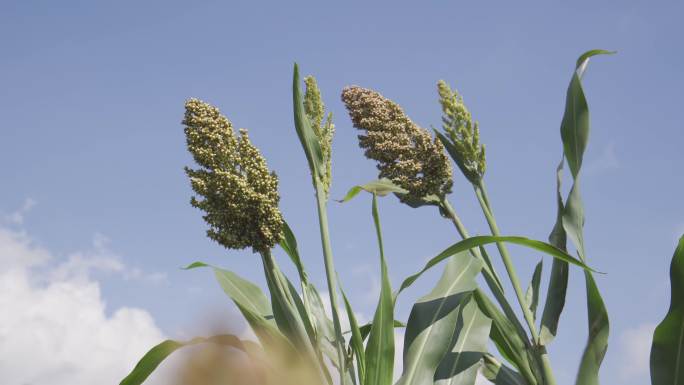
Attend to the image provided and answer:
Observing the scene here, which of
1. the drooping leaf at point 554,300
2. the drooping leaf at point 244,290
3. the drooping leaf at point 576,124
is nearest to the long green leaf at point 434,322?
the drooping leaf at point 554,300

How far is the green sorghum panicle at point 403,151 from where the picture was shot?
10.6 ft

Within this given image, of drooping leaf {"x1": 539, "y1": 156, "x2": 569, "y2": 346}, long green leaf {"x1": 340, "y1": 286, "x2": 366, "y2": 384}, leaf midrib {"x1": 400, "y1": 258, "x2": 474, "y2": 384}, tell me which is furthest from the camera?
drooping leaf {"x1": 539, "y1": 156, "x2": 569, "y2": 346}

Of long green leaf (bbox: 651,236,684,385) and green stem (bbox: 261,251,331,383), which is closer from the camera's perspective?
green stem (bbox: 261,251,331,383)

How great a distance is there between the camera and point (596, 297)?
2.80m

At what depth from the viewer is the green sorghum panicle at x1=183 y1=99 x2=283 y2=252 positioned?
1983mm

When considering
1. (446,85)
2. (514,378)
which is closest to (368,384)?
(514,378)

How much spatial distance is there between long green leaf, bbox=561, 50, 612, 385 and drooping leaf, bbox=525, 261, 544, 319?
248mm

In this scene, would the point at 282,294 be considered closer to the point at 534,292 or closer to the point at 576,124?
the point at 534,292

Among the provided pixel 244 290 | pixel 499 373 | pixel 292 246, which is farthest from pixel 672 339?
pixel 244 290

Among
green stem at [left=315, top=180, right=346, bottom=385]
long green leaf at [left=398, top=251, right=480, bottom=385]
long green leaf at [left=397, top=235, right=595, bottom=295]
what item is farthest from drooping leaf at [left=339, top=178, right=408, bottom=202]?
green stem at [left=315, top=180, right=346, bottom=385]

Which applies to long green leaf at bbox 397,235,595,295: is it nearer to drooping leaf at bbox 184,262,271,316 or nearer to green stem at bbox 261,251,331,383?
green stem at bbox 261,251,331,383

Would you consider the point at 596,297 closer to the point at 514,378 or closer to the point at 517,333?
the point at 517,333

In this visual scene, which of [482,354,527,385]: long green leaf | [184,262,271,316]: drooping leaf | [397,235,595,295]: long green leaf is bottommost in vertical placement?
[482,354,527,385]: long green leaf

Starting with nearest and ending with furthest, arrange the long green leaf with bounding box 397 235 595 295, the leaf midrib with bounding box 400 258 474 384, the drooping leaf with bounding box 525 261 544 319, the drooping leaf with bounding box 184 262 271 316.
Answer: the long green leaf with bounding box 397 235 595 295
the leaf midrib with bounding box 400 258 474 384
the drooping leaf with bounding box 184 262 271 316
the drooping leaf with bounding box 525 261 544 319
